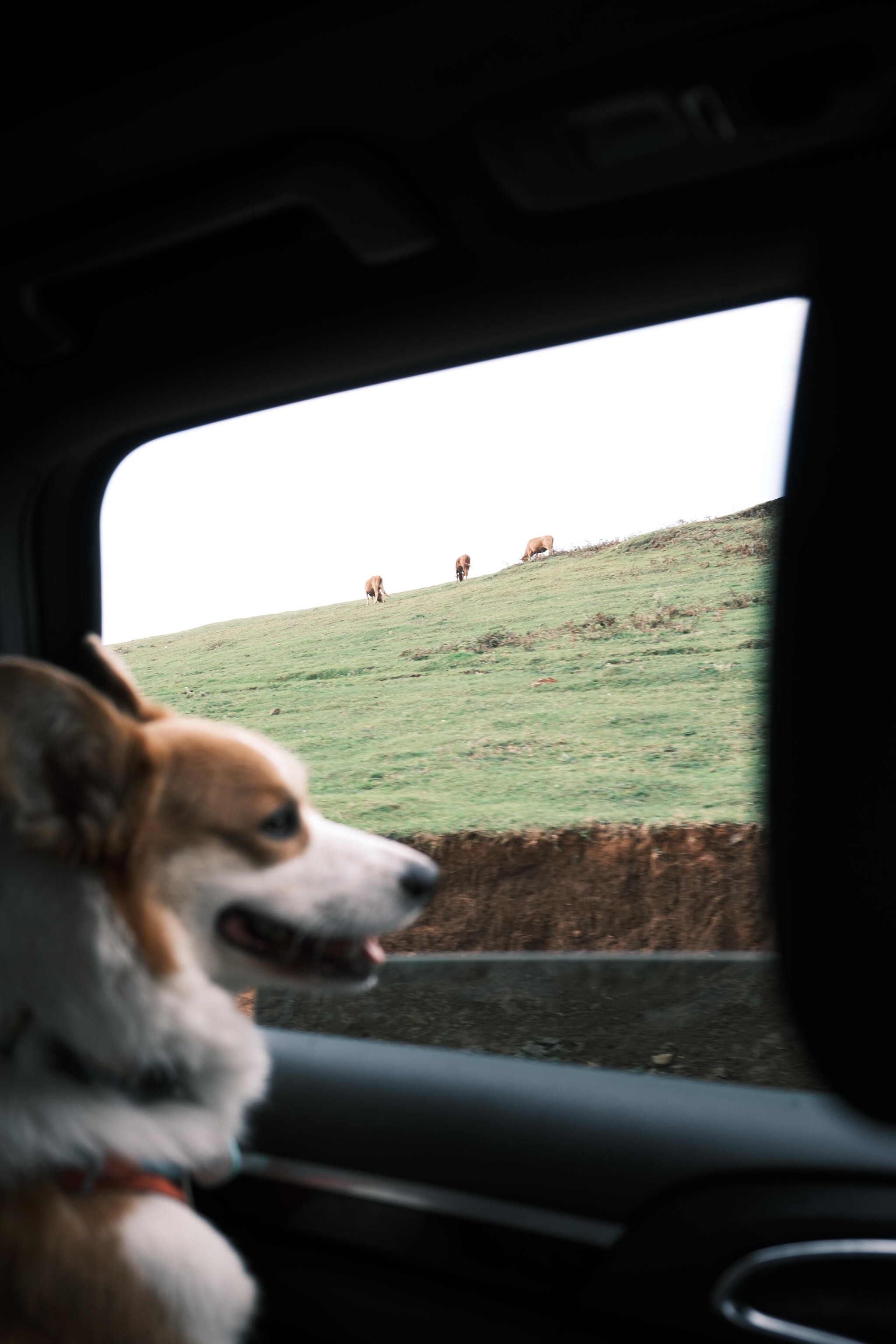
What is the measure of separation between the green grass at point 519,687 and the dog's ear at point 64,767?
1.04 meters

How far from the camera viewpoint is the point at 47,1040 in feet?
5.23

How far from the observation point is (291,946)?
1858mm

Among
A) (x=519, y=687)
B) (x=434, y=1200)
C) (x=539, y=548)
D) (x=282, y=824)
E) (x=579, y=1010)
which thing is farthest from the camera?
(x=519, y=687)

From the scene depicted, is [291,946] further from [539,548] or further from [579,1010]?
[539,548]

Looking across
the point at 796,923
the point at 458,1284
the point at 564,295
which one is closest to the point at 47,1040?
the point at 458,1284

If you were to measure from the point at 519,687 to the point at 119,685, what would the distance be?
1.81 meters

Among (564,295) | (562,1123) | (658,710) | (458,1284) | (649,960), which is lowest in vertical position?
(458,1284)

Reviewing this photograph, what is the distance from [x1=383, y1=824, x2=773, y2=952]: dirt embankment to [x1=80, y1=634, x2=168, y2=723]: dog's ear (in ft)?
3.73

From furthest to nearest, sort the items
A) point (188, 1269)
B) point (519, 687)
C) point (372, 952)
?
point (519, 687)
point (372, 952)
point (188, 1269)

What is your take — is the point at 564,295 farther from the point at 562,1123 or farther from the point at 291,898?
the point at 562,1123

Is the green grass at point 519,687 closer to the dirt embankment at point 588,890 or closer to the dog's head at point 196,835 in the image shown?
the dirt embankment at point 588,890

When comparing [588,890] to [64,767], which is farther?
[588,890]

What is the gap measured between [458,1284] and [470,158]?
213cm

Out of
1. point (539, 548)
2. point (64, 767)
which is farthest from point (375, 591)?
point (64, 767)
